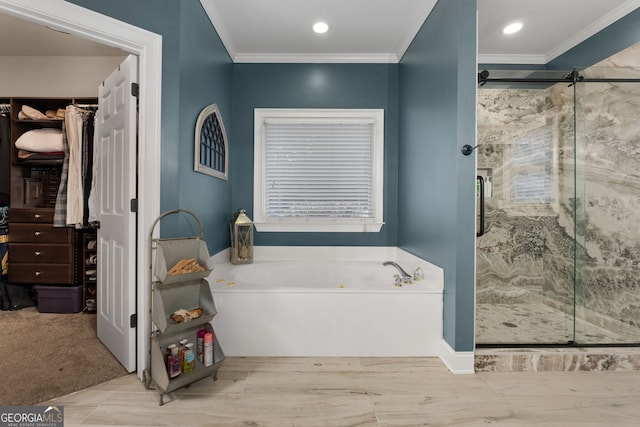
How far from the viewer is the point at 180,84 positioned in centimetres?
189

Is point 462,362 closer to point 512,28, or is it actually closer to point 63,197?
point 512,28

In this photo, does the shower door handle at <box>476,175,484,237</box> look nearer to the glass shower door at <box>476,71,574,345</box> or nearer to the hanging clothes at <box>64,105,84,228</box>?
the glass shower door at <box>476,71,574,345</box>

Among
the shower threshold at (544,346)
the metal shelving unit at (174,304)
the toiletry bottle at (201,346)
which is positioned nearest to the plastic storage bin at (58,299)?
the metal shelving unit at (174,304)

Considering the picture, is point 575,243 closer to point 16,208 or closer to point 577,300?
point 577,300

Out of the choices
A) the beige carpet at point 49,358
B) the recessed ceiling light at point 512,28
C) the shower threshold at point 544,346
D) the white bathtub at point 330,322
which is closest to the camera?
the beige carpet at point 49,358

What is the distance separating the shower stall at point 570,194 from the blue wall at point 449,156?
238mm

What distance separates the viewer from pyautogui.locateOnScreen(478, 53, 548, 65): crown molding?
2996mm

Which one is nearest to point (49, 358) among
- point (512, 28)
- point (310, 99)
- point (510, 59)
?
point (310, 99)

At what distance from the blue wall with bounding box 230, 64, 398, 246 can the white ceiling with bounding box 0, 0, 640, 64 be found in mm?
113

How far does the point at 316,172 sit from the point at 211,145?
1.10 meters

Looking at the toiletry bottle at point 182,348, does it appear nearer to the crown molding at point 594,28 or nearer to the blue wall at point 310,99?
the blue wall at point 310,99

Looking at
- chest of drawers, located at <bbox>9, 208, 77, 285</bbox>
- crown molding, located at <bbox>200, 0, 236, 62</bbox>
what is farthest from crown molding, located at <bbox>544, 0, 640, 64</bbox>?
chest of drawers, located at <bbox>9, 208, 77, 285</bbox>

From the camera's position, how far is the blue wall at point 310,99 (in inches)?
120

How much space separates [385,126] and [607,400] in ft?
8.44
